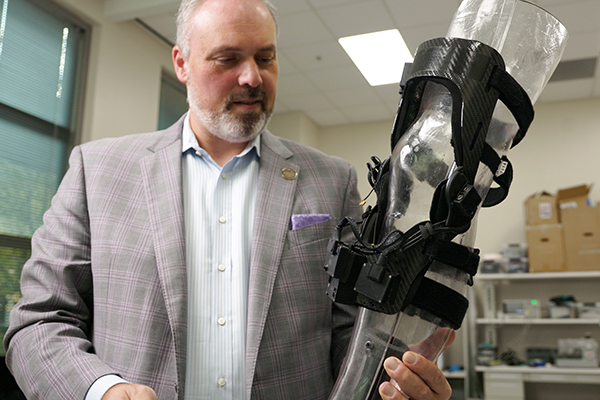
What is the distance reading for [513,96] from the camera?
18.8 inches

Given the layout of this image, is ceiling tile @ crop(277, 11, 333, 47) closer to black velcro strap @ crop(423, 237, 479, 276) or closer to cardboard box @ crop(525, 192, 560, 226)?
cardboard box @ crop(525, 192, 560, 226)

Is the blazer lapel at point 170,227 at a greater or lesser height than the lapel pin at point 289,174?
lesser

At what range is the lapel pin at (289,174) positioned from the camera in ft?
3.43

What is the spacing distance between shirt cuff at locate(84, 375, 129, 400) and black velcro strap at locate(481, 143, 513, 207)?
0.55 metres

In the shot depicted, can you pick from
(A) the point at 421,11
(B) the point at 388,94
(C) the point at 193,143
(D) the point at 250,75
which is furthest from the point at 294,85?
(D) the point at 250,75

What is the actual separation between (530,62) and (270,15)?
2.27 ft

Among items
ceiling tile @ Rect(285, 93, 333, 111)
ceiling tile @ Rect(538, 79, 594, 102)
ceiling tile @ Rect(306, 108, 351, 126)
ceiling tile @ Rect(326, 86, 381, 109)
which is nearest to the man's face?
ceiling tile @ Rect(326, 86, 381, 109)

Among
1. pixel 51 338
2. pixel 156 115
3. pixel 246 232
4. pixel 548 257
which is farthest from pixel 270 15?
pixel 548 257

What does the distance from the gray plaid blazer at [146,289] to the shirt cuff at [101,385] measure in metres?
0.02

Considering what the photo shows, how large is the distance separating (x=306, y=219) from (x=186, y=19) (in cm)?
53

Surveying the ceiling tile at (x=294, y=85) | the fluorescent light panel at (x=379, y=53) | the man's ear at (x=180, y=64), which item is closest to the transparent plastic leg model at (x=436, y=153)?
the man's ear at (x=180, y=64)

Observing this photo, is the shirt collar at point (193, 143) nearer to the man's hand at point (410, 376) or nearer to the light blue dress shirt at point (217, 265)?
the light blue dress shirt at point (217, 265)

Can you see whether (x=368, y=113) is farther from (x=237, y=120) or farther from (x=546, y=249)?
(x=237, y=120)

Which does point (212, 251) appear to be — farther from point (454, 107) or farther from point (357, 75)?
point (357, 75)
